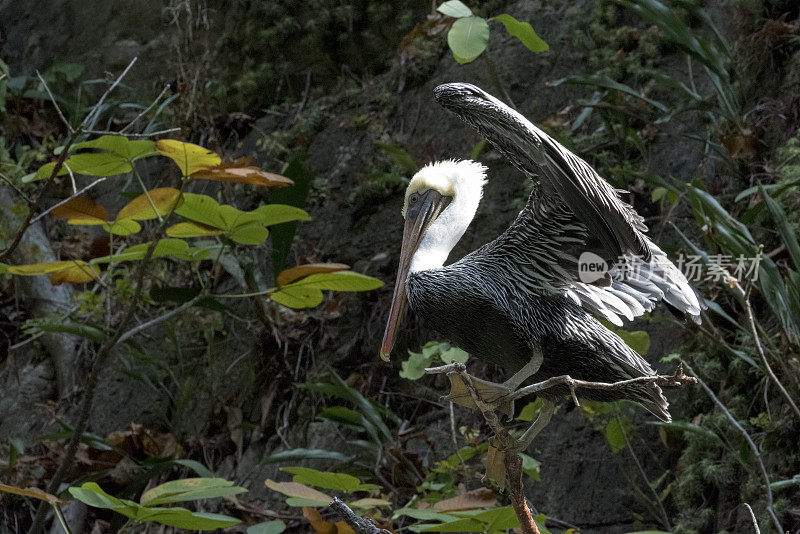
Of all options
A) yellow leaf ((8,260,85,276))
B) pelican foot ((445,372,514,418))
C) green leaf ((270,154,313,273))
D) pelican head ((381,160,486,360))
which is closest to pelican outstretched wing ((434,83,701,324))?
pelican head ((381,160,486,360))

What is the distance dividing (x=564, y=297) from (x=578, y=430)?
1865 millimetres

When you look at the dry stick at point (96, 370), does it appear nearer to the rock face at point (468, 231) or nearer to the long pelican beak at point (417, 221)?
the long pelican beak at point (417, 221)

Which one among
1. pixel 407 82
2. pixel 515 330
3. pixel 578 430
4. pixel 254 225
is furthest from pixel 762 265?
pixel 407 82

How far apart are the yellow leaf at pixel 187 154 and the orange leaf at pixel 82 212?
30cm

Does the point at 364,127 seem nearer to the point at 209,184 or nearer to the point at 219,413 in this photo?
the point at 209,184

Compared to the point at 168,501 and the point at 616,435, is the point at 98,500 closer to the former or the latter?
the point at 168,501

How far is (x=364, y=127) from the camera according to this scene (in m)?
4.63

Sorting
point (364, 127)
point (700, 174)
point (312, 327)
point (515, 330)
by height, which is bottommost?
point (312, 327)

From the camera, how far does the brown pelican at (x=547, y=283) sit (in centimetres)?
145

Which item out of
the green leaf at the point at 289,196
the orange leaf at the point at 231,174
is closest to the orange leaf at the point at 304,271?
the orange leaf at the point at 231,174

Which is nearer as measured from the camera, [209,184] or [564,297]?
[564,297]

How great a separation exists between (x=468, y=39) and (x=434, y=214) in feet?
2.21

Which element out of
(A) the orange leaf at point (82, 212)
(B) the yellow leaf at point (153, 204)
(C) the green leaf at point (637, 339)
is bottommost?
(C) the green leaf at point (637, 339)

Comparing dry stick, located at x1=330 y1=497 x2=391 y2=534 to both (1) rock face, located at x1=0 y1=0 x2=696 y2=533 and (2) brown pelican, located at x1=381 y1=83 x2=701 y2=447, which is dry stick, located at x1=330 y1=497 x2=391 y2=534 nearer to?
(2) brown pelican, located at x1=381 y1=83 x2=701 y2=447
